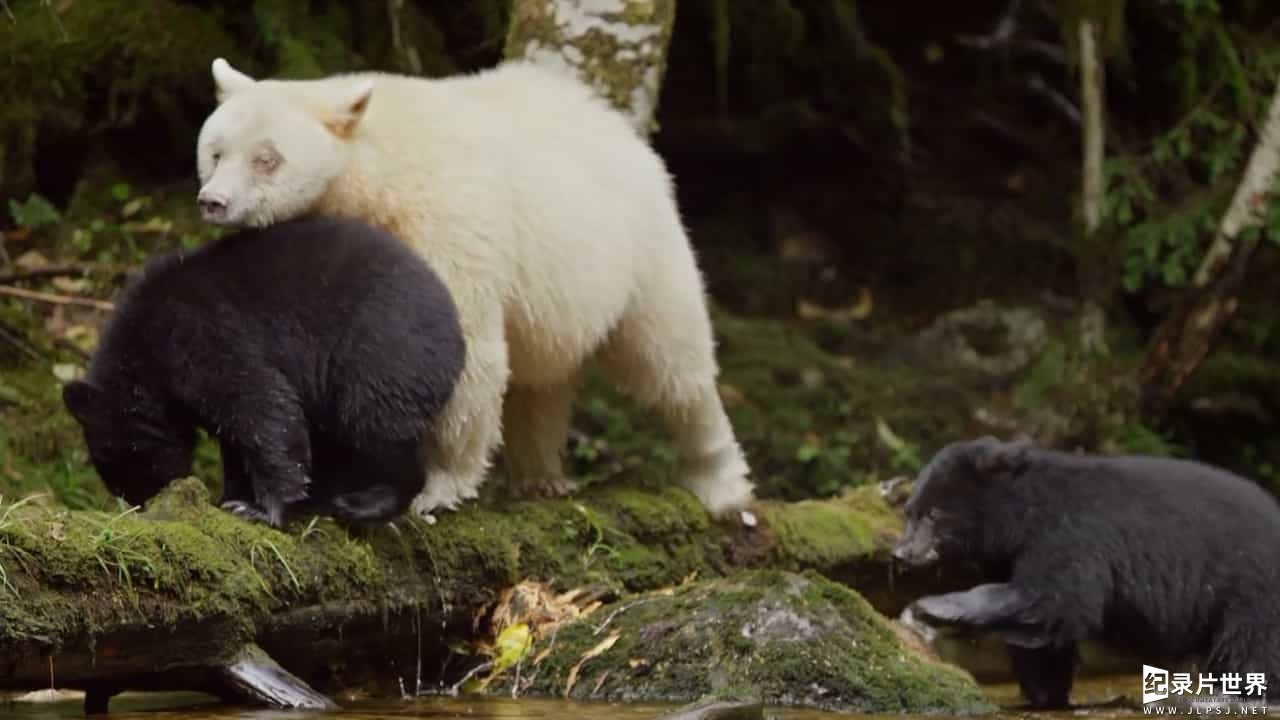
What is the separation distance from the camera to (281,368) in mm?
6277

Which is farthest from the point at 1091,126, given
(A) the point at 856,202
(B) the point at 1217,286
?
(A) the point at 856,202

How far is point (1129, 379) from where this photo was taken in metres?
12.2

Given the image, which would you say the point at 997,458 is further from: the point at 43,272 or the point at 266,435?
the point at 43,272

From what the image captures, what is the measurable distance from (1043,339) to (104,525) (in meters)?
9.32

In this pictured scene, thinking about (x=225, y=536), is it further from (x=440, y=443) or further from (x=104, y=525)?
(x=440, y=443)

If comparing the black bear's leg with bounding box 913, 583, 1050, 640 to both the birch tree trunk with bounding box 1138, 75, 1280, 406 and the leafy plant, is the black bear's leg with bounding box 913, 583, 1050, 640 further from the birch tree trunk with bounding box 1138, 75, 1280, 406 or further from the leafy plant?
the leafy plant

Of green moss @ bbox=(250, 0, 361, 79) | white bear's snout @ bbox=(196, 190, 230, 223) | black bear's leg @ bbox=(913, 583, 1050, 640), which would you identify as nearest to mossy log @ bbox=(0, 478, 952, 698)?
white bear's snout @ bbox=(196, 190, 230, 223)

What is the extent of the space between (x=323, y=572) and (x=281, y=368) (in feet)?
2.55

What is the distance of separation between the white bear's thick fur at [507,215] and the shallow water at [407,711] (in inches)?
38.6

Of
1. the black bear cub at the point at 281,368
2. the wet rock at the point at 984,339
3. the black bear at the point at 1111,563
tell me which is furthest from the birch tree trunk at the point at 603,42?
A: the wet rock at the point at 984,339

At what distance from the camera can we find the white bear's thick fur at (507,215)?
6641mm

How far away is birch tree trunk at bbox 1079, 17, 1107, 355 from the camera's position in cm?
1230

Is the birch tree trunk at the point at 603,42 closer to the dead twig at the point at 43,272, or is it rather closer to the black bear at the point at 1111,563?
the dead twig at the point at 43,272

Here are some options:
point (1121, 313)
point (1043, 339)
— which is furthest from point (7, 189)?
point (1121, 313)
